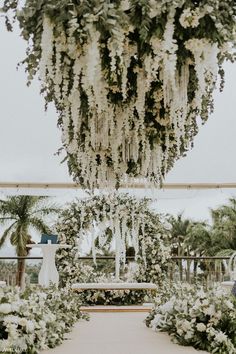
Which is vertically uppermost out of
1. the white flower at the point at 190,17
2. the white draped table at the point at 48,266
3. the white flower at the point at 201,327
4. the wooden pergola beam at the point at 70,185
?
the wooden pergola beam at the point at 70,185

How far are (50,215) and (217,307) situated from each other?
1491 centimetres

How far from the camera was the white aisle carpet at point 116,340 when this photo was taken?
4.07 metres

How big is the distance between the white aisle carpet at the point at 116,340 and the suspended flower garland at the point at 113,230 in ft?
10.6

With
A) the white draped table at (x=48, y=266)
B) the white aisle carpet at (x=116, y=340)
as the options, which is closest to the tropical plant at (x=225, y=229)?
the white draped table at (x=48, y=266)

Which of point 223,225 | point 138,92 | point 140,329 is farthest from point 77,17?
point 223,225

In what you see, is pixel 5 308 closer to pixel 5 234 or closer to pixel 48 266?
pixel 48 266

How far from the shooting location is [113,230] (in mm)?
9875

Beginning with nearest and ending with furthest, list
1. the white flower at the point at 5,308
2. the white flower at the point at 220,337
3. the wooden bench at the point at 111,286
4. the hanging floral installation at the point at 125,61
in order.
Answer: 1. the hanging floral installation at the point at 125,61
2. the white flower at the point at 5,308
3. the white flower at the point at 220,337
4. the wooden bench at the point at 111,286

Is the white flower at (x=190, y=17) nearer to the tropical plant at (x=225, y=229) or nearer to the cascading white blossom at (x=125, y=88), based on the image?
the cascading white blossom at (x=125, y=88)

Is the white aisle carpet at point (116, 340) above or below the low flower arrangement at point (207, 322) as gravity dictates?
below

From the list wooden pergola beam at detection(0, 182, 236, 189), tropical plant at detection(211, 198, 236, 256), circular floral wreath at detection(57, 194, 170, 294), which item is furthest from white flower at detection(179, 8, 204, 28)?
tropical plant at detection(211, 198, 236, 256)

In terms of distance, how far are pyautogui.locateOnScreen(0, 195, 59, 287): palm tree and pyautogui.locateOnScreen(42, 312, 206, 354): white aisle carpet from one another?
1217 cm

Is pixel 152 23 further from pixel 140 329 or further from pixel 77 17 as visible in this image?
pixel 140 329

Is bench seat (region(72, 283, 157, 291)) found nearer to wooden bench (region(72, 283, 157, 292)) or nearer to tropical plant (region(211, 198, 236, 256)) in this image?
wooden bench (region(72, 283, 157, 292))
